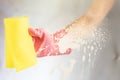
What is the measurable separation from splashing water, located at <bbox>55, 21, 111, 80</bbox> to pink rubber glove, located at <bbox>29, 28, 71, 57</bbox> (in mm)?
38

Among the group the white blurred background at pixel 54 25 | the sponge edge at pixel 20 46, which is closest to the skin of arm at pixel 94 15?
the white blurred background at pixel 54 25

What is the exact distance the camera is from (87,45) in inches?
33.9

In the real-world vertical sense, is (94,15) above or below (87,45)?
above

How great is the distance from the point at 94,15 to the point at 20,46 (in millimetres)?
304

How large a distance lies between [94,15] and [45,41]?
0.69 ft

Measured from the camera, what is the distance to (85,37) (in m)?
0.87

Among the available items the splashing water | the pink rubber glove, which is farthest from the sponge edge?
the splashing water

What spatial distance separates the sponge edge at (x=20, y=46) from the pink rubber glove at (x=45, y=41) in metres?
0.02

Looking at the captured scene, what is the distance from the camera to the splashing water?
856mm

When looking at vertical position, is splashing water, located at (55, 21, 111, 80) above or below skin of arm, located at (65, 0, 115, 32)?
below

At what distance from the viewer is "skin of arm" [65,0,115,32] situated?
2.82 ft

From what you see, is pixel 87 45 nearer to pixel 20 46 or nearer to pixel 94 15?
pixel 94 15

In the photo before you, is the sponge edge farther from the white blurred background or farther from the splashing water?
the splashing water

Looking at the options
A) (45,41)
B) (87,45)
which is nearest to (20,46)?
(45,41)
